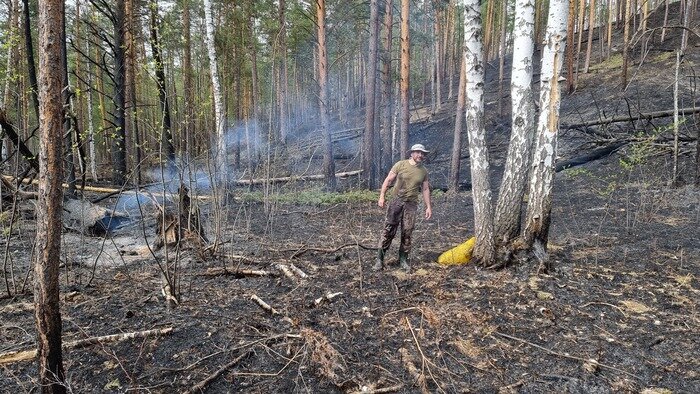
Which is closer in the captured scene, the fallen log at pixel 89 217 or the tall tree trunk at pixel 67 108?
the tall tree trunk at pixel 67 108

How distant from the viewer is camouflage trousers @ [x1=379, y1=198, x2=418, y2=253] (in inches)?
229

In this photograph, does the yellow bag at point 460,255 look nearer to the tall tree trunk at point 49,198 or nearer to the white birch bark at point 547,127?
the white birch bark at point 547,127

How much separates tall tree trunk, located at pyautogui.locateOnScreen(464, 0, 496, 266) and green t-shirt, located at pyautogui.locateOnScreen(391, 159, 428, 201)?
0.74m

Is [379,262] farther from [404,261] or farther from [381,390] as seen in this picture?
[381,390]

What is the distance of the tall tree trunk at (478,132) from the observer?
5543mm

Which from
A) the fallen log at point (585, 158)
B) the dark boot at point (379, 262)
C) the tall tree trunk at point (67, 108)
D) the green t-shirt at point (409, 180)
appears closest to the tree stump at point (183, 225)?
the tall tree trunk at point (67, 108)

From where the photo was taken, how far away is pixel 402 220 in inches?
231

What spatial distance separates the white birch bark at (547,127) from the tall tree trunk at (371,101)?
9548 millimetres

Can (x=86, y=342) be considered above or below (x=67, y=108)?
below

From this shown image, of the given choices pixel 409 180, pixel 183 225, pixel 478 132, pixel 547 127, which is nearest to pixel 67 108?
pixel 183 225

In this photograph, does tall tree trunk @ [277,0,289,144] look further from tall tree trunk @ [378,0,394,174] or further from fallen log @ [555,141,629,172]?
fallen log @ [555,141,629,172]

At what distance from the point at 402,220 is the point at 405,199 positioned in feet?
1.05

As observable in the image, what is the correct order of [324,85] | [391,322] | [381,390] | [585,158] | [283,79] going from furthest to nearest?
[283,79]
[324,85]
[585,158]
[391,322]
[381,390]

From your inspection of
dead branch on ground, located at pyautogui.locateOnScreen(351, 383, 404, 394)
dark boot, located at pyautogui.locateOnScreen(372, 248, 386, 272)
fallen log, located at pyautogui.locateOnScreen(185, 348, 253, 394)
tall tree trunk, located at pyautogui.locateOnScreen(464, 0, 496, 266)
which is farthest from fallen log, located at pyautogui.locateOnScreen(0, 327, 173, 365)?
tall tree trunk, located at pyautogui.locateOnScreen(464, 0, 496, 266)
